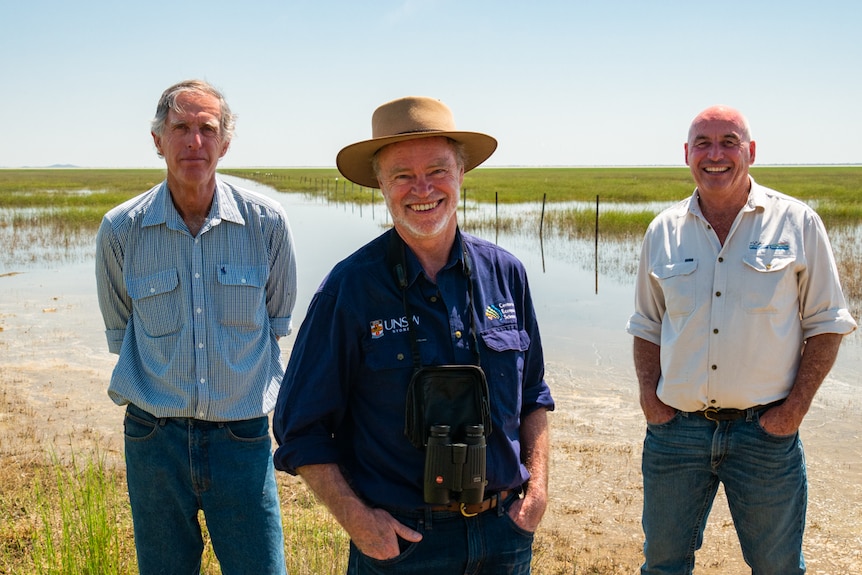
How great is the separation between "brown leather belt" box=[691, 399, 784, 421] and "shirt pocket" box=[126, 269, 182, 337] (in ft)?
6.70

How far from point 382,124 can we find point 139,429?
137 centimetres

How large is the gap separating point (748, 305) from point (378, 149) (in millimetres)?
1658

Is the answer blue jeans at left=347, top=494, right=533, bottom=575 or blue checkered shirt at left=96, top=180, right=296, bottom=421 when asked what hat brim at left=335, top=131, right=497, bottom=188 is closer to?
blue checkered shirt at left=96, top=180, right=296, bottom=421

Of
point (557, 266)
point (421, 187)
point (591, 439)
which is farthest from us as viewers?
point (557, 266)

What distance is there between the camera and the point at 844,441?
6855 mm

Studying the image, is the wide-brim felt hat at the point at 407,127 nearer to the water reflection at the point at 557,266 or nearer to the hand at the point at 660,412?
the hand at the point at 660,412

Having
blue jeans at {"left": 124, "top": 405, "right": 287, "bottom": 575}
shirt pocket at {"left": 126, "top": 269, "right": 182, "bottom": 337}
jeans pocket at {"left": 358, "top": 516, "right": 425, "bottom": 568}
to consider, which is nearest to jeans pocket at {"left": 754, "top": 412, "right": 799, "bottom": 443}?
jeans pocket at {"left": 358, "top": 516, "right": 425, "bottom": 568}

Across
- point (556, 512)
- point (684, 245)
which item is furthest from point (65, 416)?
point (684, 245)

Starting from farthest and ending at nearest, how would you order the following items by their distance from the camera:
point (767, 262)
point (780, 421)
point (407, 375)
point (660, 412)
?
1. point (660, 412)
2. point (767, 262)
3. point (780, 421)
4. point (407, 375)

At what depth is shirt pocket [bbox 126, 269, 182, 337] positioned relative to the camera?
274 cm

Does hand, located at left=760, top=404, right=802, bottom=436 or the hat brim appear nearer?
the hat brim

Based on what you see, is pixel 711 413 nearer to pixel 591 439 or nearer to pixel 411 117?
pixel 411 117

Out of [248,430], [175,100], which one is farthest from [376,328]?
[175,100]

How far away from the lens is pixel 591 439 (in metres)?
6.85
